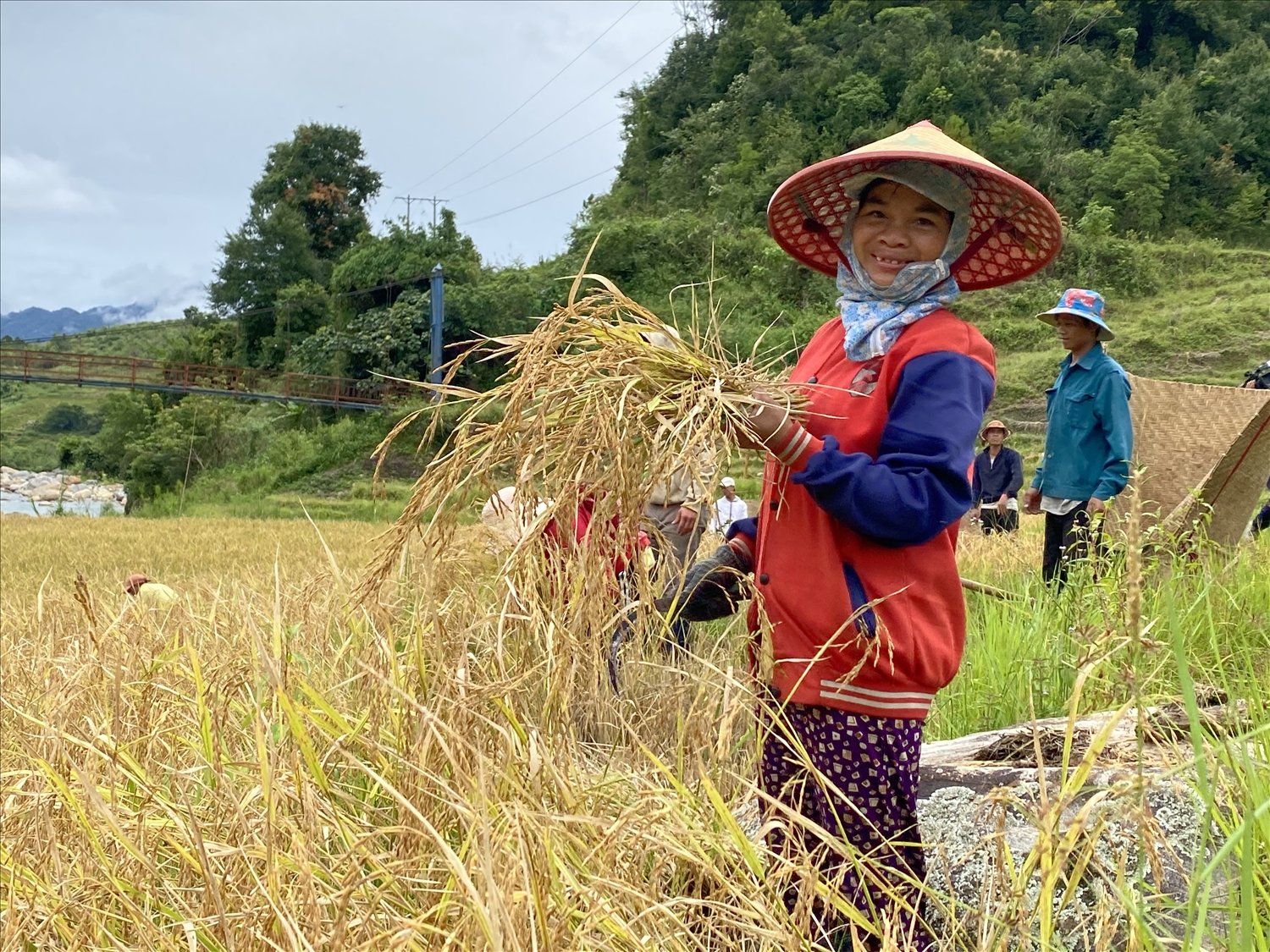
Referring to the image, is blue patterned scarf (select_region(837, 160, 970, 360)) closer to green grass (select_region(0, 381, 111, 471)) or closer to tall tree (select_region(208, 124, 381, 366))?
tall tree (select_region(208, 124, 381, 366))

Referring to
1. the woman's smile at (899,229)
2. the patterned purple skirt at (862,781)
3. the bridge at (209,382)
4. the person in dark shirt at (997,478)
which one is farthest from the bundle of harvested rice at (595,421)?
the bridge at (209,382)

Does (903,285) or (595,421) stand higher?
(903,285)

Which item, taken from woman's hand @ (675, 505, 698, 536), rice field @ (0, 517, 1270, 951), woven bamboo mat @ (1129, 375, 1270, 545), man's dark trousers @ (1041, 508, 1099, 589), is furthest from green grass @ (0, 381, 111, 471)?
rice field @ (0, 517, 1270, 951)

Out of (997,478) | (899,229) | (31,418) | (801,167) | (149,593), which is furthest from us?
(31,418)

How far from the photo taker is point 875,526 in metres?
1.51

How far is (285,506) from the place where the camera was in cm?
1959

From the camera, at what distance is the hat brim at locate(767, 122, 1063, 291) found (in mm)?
1694

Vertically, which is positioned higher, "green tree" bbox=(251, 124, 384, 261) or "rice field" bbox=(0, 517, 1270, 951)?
"green tree" bbox=(251, 124, 384, 261)

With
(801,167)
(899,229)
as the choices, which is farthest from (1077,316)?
(801,167)

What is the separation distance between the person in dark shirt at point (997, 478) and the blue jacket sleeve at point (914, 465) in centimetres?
708

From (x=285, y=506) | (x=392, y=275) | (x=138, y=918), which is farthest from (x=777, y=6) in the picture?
(x=138, y=918)

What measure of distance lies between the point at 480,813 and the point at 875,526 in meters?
0.70

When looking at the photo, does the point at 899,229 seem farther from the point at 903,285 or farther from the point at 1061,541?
the point at 1061,541

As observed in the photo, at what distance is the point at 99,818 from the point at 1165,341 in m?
22.4
